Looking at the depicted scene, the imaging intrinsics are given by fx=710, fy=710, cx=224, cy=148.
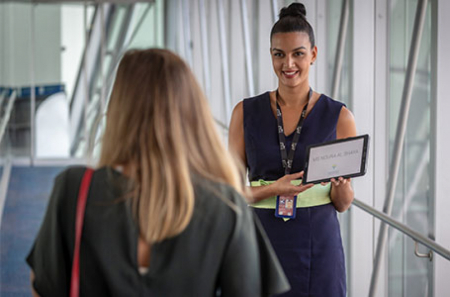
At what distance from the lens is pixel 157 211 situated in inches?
66.8

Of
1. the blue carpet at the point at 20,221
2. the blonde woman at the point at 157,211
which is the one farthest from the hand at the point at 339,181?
the blue carpet at the point at 20,221

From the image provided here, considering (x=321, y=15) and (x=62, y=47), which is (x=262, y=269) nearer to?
(x=321, y=15)

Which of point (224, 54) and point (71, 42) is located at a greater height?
point (71, 42)

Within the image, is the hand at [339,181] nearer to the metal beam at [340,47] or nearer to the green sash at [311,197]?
the green sash at [311,197]

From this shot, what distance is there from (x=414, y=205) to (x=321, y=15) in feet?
5.90

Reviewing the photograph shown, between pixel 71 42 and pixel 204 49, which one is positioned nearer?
pixel 204 49

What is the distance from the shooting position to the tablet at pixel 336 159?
2.64 meters

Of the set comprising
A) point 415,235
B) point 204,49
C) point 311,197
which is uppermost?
point 204,49

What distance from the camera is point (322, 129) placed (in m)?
2.85

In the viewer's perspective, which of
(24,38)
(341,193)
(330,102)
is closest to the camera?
(341,193)

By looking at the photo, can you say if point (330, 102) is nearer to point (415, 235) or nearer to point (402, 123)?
point (415, 235)

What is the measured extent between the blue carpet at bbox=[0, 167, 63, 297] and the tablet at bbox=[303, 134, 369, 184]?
156 inches

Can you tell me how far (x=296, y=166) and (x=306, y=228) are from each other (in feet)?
0.82

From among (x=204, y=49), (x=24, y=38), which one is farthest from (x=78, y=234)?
(x=24, y=38)
